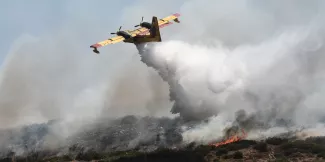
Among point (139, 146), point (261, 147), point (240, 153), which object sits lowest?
point (240, 153)

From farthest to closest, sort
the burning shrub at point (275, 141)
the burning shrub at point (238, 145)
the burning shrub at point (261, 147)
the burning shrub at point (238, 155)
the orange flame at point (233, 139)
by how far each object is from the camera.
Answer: the orange flame at point (233, 139) → the burning shrub at point (275, 141) → the burning shrub at point (238, 145) → the burning shrub at point (261, 147) → the burning shrub at point (238, 155)

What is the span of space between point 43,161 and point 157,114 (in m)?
41.7

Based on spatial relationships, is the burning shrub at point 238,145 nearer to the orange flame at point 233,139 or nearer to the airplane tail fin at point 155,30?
the orange flame at point 233,139

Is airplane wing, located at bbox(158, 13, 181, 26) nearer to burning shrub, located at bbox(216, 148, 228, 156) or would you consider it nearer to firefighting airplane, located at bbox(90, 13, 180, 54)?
firefighting airplane, located at bbox(90, 13, 180, 54)

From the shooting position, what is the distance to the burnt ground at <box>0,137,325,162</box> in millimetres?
89500

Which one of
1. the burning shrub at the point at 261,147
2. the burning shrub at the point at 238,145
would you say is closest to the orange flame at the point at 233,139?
the burning shrub at the point at 238,145

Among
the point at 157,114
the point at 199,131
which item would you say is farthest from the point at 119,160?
the point at 157,114

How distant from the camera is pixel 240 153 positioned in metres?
92.4

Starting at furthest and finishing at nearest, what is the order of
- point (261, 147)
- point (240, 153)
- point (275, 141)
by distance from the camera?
1. point (275, 141)
2. point (261, 147)
3. point (240, 153)

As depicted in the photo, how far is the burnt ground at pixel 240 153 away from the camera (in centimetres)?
8950

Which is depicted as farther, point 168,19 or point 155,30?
point 168,19

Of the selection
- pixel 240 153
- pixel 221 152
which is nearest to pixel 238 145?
pixel 221 152

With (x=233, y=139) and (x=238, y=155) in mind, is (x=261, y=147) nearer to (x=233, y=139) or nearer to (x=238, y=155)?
(x=238, y=155)

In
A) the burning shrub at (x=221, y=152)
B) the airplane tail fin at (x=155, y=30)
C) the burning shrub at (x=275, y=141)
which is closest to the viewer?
the burning shrub at (x=221, y=152)
